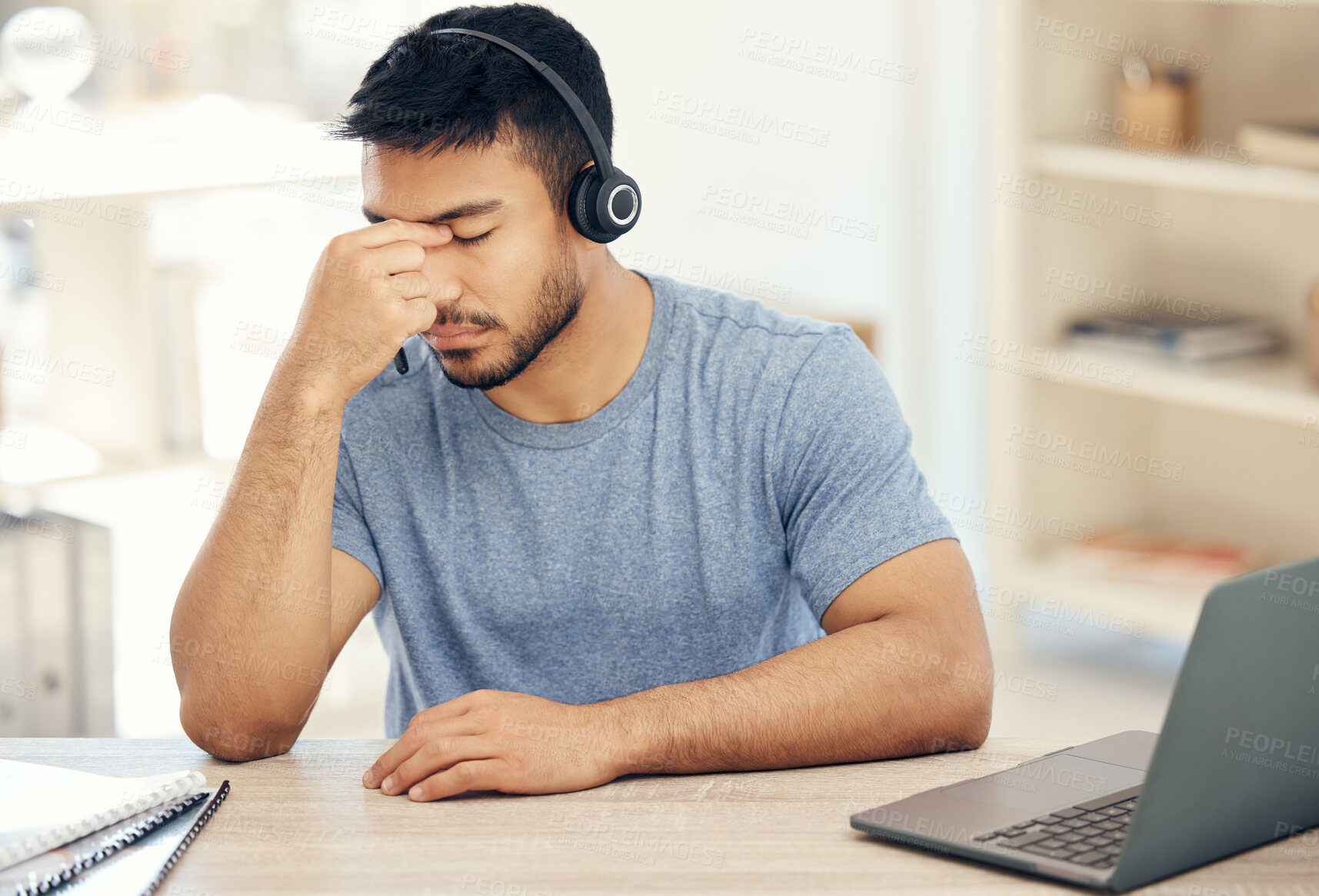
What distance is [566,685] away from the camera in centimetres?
146

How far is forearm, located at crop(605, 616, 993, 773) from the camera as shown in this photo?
45.1 inches

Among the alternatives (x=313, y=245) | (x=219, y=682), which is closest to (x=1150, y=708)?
(x=313, y=245)

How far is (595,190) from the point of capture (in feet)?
4.63

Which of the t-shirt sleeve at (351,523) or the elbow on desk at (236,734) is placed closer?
the elbow on desk at (236,734)

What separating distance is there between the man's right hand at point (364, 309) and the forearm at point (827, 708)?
430mm

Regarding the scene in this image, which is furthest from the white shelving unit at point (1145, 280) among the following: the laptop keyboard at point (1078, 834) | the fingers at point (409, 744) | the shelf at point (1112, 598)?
the fingers at point (409, 744)

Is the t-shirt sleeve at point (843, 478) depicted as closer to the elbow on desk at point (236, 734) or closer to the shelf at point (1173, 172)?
the elbow on desk at point (236, 734)

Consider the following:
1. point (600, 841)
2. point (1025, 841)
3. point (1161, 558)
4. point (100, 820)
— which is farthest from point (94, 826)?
point (1161, 558)

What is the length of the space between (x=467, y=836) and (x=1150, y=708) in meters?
2.15

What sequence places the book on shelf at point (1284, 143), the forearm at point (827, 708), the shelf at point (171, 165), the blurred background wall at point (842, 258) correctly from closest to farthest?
the forearm at point (827, 708) → the shelf at point (171, 165) → the blurred background wall at point (842, 258) → the book on shelf at point (1284, 143)

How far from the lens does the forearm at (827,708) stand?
45.1 inches

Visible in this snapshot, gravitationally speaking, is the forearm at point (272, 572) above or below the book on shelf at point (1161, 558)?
above

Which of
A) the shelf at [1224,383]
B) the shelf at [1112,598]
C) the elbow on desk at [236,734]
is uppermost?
the shelf at [1224,383]

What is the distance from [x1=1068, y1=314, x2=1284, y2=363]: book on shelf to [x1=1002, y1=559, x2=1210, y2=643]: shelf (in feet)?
1.57
